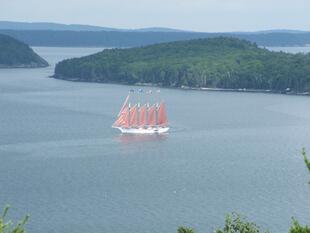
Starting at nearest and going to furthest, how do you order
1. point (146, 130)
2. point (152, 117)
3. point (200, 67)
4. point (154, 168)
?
point (154, 168) → point (146, 130) → point (152, 117) → point (200, 67)

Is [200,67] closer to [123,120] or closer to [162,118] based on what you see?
[162,118]

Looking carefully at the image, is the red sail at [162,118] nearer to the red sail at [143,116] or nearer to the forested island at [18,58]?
the red sail at [143,116]

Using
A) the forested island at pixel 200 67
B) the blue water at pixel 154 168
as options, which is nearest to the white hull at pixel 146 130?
the blue water at pixel 154 168

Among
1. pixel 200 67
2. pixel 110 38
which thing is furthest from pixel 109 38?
pixel 200 67

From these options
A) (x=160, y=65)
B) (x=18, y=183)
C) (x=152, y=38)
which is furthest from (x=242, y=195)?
(x=152, y=38)

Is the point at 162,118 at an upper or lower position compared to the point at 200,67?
lower

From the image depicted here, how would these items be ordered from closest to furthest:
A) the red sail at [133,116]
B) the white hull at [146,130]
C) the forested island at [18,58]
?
the white hull at [146,130], the red sail at [133,116], the forested island at [18,58]
